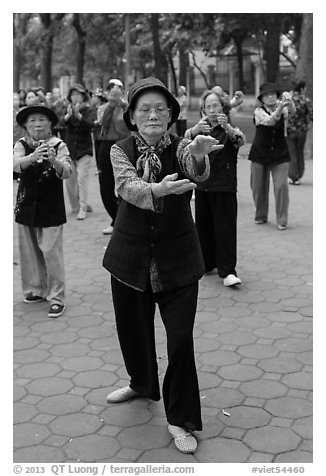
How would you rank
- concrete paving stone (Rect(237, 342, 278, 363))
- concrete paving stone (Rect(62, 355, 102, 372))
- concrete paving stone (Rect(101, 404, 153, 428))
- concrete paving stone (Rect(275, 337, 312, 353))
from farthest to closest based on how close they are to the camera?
1. concrete paving stone (Rect(275, 337, 312, 353))
2. concrete paving stone (Rect(237, 342, 278, 363))
3. concrete paving stone (Rect(62, 355, 102, 372))
4. concrete paving stone (Rect(101, 404, 153, 428))

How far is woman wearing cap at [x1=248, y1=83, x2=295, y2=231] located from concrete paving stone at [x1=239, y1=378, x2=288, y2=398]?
454cm

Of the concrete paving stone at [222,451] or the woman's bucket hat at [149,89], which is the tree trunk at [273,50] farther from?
the concrete paving stone at [222,451]

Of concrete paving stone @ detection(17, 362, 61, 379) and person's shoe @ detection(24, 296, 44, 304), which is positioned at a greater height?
person's shoe @ detection(24, 296, 44, 304)

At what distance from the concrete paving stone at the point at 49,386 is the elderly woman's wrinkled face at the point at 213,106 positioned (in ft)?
9.30

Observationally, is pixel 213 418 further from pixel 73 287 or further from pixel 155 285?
pixel 73 287

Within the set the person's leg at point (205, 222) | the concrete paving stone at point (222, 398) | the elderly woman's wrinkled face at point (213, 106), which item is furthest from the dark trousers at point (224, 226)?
the concrete paving stone at point (222, 398)

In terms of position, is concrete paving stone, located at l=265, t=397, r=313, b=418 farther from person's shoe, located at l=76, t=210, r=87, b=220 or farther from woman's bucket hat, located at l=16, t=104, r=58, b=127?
person's shoe, located at l=76, t=210, r=87, b=220

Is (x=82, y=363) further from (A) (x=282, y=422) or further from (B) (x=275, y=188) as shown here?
(B) (x=275, y=188)

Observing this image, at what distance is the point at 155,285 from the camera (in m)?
3.48

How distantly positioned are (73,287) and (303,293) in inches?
87.7

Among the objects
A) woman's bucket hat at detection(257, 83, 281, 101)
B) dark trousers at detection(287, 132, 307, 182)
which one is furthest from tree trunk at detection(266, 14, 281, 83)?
woman's bucket hat at detection(257, 83, 281, 101)

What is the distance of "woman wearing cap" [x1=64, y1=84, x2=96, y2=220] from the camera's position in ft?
30.9

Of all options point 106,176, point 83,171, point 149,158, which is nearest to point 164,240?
point 149,158

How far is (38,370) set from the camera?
14.9 feet
